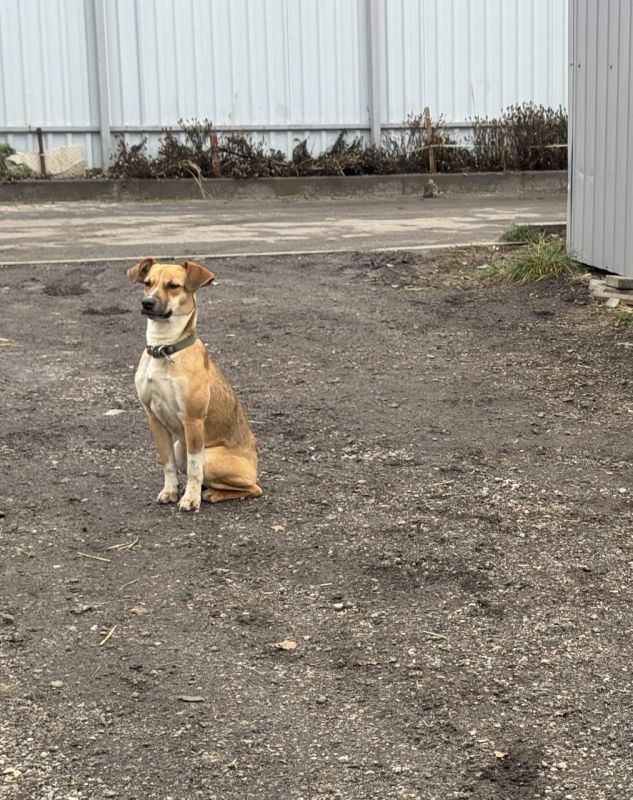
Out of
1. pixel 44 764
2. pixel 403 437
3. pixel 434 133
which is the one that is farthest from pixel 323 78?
pixel 44 764

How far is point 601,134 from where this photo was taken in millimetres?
9523

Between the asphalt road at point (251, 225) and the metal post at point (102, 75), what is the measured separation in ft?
7.79

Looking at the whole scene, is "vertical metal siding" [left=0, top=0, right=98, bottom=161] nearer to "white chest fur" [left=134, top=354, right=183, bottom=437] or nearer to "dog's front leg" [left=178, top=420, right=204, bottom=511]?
"white chest fur" [left=134, top=354, right=183, bottom=437]

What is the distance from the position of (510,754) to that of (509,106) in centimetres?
1956

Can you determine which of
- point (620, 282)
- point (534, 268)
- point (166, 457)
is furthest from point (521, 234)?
point (166, 457)

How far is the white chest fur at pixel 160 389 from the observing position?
16.0 ft

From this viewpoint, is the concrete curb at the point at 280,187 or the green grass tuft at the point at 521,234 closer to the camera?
the green grass tuft at the point at 521,234

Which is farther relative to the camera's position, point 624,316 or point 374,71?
point 374,71

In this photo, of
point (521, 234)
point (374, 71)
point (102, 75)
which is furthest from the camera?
point (374, 71)

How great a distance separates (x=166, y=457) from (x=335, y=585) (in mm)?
1184

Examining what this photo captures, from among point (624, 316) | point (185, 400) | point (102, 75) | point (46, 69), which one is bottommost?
point (624, 316)

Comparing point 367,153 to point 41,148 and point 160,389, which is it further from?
point 160,389

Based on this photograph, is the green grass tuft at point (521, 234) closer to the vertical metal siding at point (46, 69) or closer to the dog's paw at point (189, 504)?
the dog's paw at point (189, 504)

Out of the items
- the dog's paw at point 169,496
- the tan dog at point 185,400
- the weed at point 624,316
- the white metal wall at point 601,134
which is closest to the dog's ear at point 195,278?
the tan dog at point 185,400
